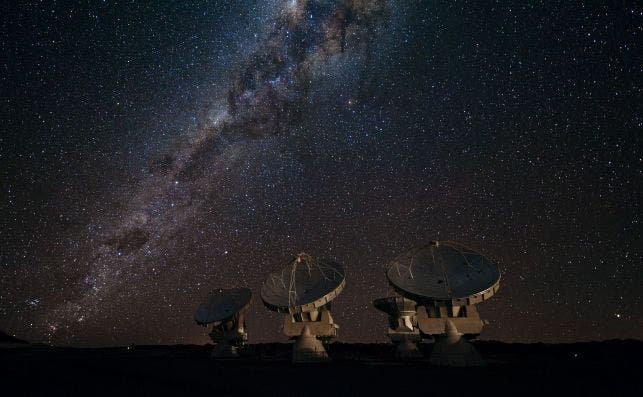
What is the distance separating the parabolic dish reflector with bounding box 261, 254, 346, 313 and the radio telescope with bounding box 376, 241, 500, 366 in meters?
3.91

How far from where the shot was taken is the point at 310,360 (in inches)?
998

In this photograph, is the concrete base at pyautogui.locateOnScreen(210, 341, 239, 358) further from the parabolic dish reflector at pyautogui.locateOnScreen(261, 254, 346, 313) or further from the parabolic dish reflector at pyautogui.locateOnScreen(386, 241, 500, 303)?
the parabolic dish reflector at pyautogui.locateOnScreen(386, 241, 500, 303)

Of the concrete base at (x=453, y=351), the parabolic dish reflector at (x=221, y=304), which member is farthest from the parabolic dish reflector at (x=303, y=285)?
the concrete base at (x=453, y=351)

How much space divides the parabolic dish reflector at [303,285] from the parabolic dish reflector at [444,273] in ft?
12.9

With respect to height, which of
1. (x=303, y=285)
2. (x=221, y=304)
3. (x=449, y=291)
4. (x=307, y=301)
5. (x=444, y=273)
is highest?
(x=221, y=304)

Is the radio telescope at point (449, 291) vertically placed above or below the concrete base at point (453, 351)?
above

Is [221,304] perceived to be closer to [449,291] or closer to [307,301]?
[307,301]

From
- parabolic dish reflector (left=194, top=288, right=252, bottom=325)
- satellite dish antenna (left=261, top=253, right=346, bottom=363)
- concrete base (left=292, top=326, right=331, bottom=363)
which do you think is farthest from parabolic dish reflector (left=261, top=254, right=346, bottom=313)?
parabolic dish reflector (left=194, top=288, right=252, bottom=325)

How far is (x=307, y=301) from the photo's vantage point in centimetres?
2559

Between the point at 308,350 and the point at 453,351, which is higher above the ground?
the point at 308,350

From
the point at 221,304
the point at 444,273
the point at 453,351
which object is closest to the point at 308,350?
the point at 453,351

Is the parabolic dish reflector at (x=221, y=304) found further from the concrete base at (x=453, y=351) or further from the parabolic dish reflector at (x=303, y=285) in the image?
the concrete base at (x=453, y=351)

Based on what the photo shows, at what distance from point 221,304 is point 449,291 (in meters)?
19.2

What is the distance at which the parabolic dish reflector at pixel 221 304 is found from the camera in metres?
33.3
